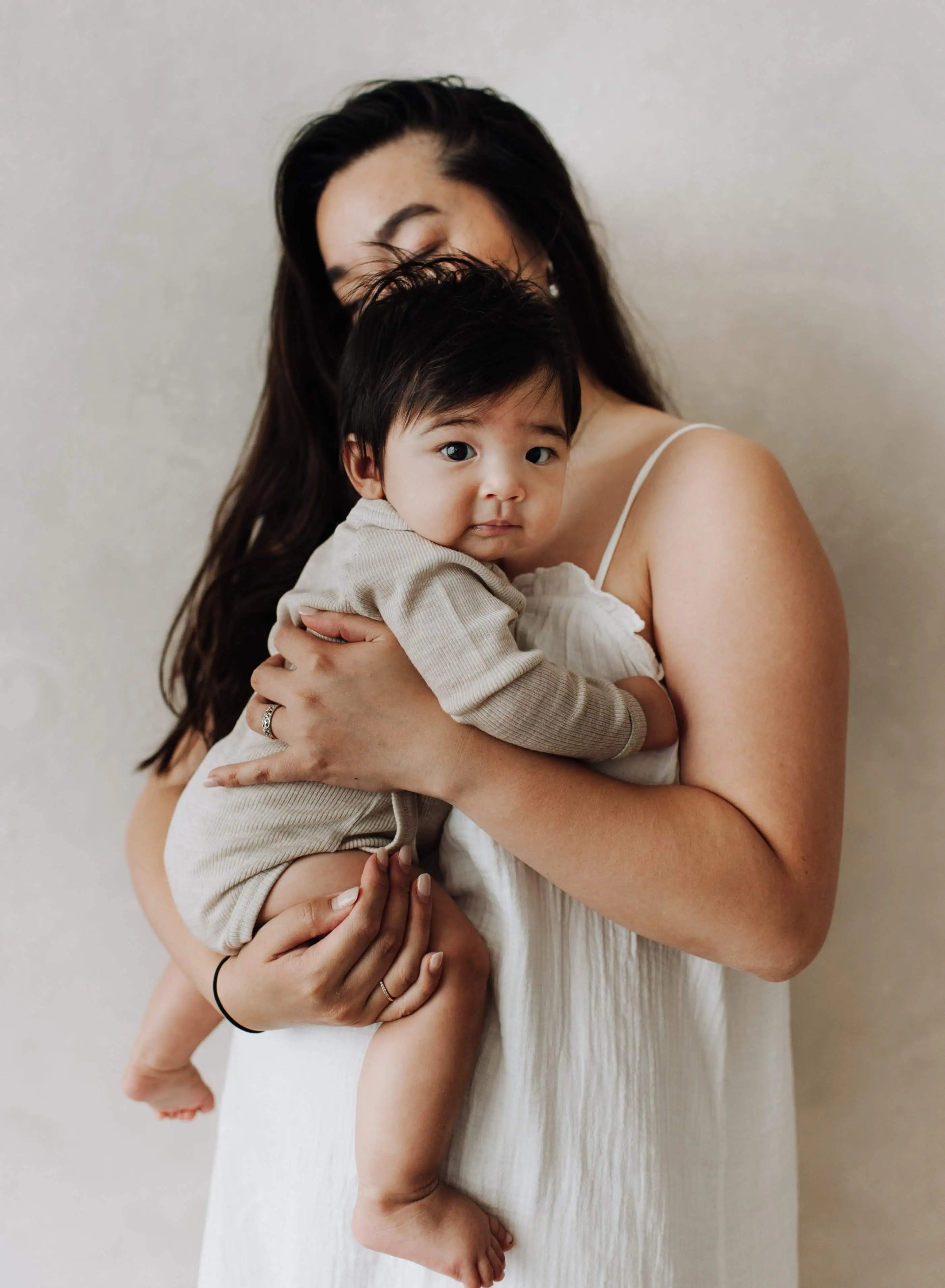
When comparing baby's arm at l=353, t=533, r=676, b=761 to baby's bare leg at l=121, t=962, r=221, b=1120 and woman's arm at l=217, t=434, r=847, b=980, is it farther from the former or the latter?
baby's bare leg at l=121, t=962, r=221, b=1120

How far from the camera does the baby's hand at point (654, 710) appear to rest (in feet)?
3.25

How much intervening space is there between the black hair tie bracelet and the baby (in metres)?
0.05

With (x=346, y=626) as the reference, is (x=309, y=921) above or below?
below

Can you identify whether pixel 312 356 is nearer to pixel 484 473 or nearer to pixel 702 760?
pixel 484 473

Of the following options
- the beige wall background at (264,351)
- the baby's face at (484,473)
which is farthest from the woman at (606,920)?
the beige wall background at (264,351)

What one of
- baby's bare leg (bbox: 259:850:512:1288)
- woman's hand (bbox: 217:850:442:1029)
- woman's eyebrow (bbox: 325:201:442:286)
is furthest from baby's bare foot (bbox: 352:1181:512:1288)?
woman's eyebrow (bbox: 325:201:442:286)

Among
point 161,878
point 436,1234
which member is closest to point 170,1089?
point 161,878

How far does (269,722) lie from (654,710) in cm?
41

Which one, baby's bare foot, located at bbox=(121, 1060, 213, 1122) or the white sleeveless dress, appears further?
baby's bare foot, located at bbox=(121, 1060, 213, 1122)

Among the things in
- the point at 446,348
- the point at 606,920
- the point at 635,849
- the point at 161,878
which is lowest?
the point at 161,878

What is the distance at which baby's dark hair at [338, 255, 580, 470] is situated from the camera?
951mm

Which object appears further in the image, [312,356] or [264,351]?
[264,351]

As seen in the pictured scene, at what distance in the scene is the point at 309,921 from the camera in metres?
0.93

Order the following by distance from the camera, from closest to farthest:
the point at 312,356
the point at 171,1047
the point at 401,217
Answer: the point at 401,217 → the point at 171,1047 → the point at 312,356
